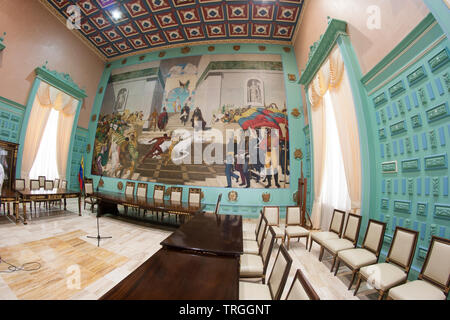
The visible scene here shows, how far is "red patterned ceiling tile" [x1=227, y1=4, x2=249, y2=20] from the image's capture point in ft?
18.7

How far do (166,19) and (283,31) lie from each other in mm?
4759

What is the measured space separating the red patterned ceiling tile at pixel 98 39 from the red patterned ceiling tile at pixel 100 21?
0.57 metres

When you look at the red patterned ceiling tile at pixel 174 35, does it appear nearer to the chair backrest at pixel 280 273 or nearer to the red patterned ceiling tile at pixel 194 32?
the red patterned ceiling tile at pixel 194 32

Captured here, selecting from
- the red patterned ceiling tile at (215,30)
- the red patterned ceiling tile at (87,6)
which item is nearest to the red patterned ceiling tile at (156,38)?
the red patterned ceiling tile at (87,6)

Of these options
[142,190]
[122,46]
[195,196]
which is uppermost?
[122,46]

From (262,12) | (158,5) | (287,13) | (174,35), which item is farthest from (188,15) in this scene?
(287,13)

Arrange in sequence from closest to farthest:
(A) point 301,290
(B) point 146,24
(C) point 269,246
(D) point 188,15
→ (A) point 301,290, (C) point 269,246, (D) point 188,15, (B) point 146,24

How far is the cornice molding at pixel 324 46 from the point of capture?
3.42 m

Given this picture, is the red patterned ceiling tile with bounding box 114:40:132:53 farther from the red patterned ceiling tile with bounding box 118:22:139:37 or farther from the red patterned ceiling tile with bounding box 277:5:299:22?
the red patterned ceiling tile with bounding box 277:5:299:22

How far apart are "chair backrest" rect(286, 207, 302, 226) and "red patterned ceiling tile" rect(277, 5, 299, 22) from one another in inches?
271

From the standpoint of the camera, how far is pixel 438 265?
163 centimetres

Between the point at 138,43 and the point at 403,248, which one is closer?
the point at 403,248

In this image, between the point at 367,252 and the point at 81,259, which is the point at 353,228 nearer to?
the point at 367,252
